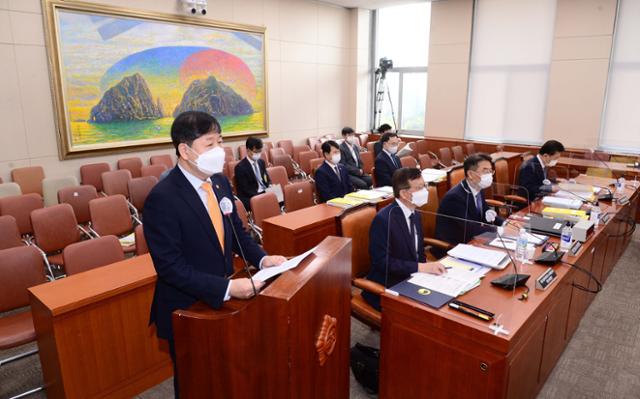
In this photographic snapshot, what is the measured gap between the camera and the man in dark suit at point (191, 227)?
5.14ft

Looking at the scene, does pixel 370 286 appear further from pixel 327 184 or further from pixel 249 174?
pixel 249 174

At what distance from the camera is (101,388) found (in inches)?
97.6

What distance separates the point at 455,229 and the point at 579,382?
1304 mm

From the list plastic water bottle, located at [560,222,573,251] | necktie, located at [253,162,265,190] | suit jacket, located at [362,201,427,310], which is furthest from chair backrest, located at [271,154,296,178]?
plastic water bottle, located at [560,222,573,251]

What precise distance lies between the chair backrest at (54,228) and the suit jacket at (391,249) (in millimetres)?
2883

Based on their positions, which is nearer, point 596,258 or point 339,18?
point 596,258

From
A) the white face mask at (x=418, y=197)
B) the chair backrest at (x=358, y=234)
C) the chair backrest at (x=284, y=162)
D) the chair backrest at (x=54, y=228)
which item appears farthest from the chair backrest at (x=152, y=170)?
the white face mask at (x=418, y=197)

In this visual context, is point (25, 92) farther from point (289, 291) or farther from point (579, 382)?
point (579, 382)

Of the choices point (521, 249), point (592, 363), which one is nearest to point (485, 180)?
point (521, 249)

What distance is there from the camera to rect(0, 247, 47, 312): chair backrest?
2.73 meters

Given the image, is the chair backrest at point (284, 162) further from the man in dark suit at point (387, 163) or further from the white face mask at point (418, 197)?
the white face mask at point (418, 197)

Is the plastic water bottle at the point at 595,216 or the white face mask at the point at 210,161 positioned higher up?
the white face mask at the point at 210,161

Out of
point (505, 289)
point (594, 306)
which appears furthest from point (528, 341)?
point (594, 306)

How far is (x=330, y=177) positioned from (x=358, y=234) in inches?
77.3
